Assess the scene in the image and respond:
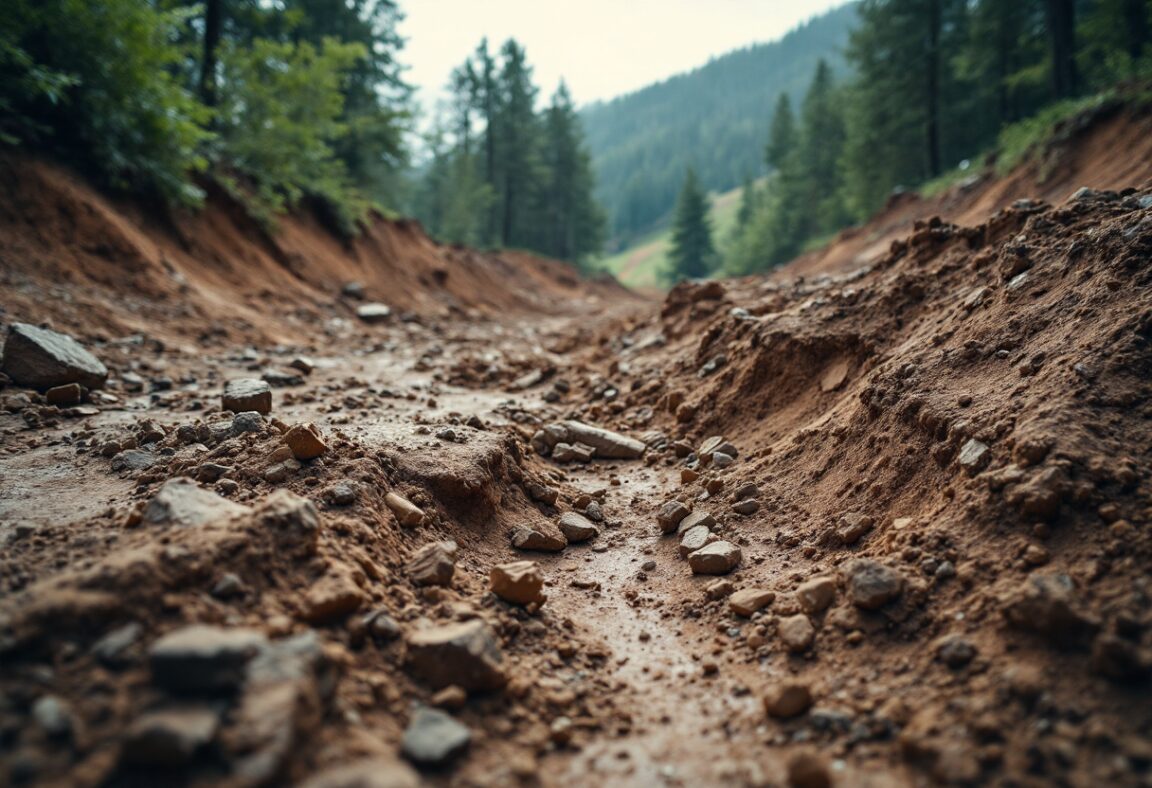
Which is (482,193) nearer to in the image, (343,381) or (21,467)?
(343,381)

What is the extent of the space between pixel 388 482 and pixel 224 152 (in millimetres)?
12172

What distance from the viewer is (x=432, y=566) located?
2.89 meters

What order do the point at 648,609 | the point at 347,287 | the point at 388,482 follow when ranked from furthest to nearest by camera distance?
the point at 347,287 → the point at 388,482 → the point at 648,609

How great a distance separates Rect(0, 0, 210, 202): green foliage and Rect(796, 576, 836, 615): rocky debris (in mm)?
9021

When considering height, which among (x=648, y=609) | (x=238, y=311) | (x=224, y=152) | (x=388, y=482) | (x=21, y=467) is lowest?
(x=648, y=609)

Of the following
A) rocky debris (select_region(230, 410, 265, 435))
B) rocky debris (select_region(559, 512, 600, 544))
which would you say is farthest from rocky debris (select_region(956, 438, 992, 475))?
rocky debris (select_region(230, 410, 265, 435))

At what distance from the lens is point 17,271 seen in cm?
688

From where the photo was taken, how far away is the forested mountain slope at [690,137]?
380 feet

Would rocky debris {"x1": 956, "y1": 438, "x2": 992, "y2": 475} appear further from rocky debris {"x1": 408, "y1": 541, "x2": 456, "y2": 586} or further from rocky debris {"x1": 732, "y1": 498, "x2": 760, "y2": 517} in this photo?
rocky debris {"x1": 408, "y1": 541, "x2": 456, "y2": 586}

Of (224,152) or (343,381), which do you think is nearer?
(343,381)

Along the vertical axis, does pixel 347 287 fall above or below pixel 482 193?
below

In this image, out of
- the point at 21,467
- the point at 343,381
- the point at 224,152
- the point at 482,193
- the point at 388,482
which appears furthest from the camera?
the point at 482,193

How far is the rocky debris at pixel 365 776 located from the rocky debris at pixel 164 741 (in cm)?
29

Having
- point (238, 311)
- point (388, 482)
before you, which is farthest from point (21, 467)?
point (238, 311)
